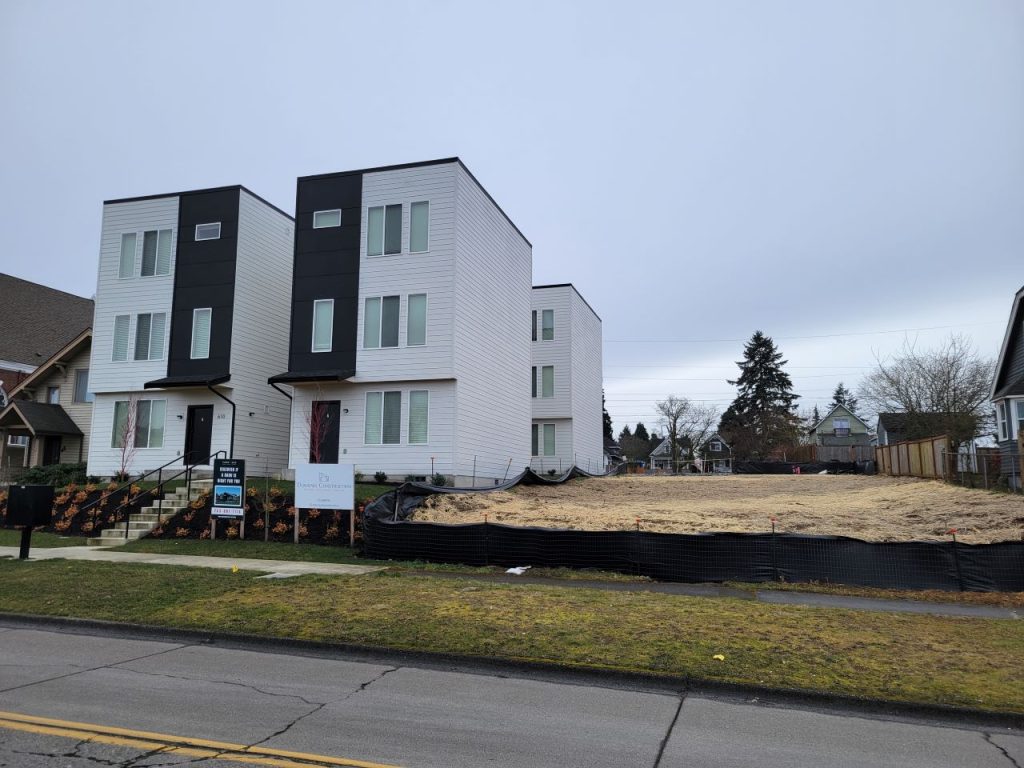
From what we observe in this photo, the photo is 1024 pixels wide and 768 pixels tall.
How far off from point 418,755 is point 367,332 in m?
19.9

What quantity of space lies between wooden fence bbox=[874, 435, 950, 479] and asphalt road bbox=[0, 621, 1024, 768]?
23.3 metres

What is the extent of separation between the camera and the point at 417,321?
23688mm

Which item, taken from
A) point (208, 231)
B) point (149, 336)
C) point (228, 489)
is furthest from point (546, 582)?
point (149, 336)

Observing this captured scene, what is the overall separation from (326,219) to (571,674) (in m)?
21.1

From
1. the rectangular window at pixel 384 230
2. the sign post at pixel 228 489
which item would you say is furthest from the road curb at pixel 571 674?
the rectangular window at pixel 384 230

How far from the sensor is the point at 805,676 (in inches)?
269

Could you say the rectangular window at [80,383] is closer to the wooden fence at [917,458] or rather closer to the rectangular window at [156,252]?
the rectangular window at [156,252]

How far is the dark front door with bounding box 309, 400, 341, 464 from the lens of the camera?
23891mm

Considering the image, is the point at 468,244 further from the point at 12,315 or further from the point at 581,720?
the point at 12,315

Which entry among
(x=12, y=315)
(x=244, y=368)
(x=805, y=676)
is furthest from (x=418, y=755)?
(x=12, y=315)

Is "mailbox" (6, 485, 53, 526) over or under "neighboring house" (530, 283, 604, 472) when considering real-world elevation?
under

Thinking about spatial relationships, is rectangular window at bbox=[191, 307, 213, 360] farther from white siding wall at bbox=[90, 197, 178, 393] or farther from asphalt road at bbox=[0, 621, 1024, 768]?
asphalt road at bbox=[0, 621, 1024, 768]

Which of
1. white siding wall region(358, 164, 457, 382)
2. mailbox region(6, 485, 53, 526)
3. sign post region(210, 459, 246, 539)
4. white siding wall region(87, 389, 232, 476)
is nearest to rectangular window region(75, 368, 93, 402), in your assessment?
white siding wall region(87, 389, 232, 476)

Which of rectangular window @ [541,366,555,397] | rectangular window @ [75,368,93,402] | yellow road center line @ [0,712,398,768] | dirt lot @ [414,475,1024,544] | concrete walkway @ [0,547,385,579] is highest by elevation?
rectangular window @ [541,366,555,397]
